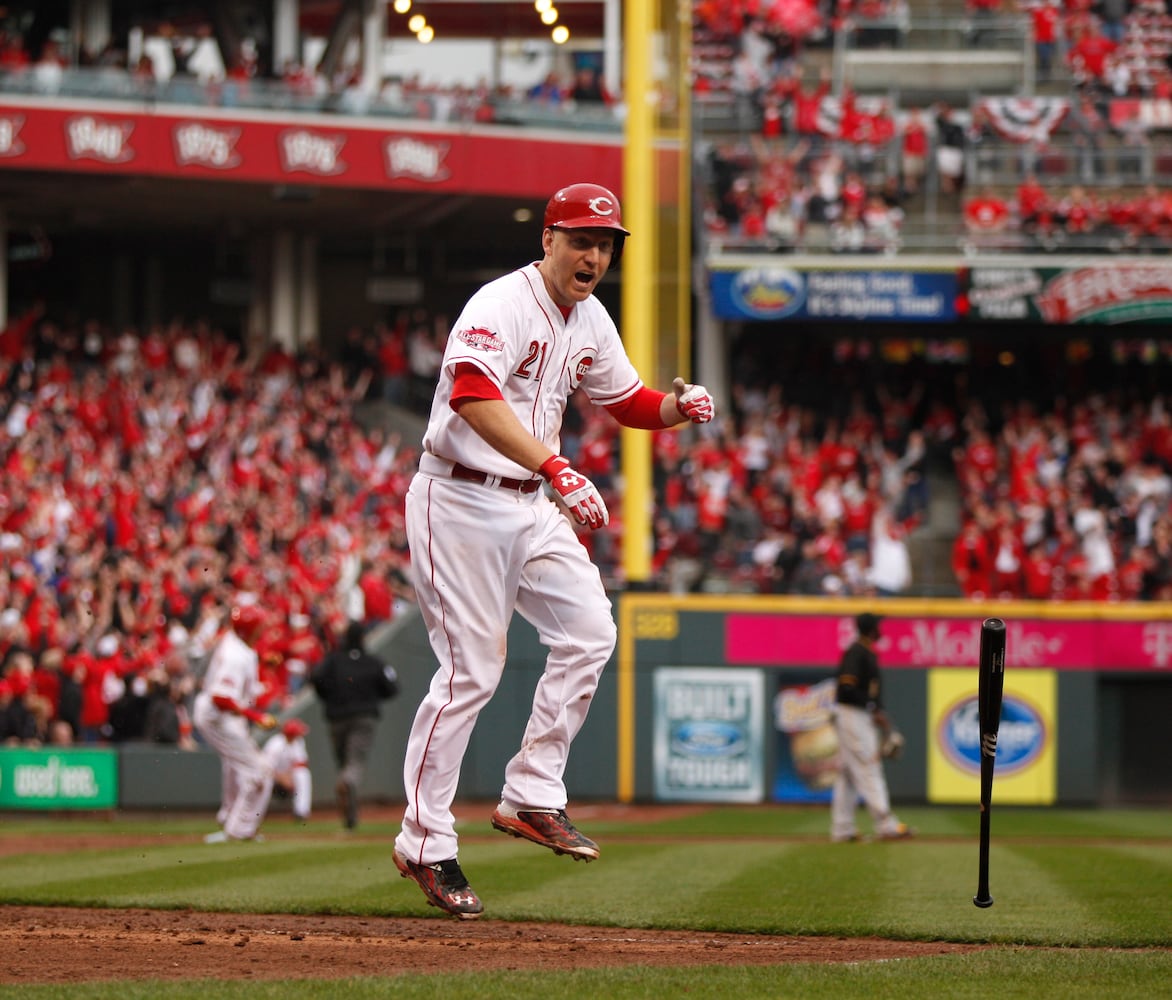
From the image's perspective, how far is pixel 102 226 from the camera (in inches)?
1268

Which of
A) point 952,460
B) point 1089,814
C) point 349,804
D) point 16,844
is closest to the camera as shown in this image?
point 16,844

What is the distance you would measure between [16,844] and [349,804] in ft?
8.75

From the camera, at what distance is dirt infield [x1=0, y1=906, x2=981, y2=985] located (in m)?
5.84

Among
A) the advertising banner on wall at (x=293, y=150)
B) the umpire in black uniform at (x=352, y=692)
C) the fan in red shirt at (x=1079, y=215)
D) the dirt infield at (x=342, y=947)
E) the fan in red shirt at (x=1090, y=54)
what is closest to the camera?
the dirt infield at (x=342, y=947)

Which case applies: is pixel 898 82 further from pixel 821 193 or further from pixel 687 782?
pixel 687 782

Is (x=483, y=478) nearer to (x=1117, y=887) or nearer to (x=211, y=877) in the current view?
(x=211, y=877)

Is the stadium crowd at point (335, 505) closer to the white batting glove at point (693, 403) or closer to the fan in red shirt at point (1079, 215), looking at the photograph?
the fan in red shirt at point (1079, 215)

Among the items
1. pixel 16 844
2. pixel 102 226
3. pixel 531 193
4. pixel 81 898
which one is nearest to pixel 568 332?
pixel 81 898

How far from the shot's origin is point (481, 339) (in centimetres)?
641

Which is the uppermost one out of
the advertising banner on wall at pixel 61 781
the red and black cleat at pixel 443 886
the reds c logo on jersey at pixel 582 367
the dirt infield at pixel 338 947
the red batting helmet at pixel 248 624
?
the reds c logo on jersey at pixel 582 367

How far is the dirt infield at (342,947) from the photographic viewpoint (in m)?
5.84

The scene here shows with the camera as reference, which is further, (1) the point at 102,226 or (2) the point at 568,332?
(1) the point at 102,226

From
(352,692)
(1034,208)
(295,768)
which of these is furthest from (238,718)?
(1034,208)

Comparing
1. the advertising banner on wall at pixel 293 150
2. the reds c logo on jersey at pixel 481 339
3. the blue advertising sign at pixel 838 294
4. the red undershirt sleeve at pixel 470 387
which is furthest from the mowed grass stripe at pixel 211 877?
the advertising banner on wall at pixel 293 150
